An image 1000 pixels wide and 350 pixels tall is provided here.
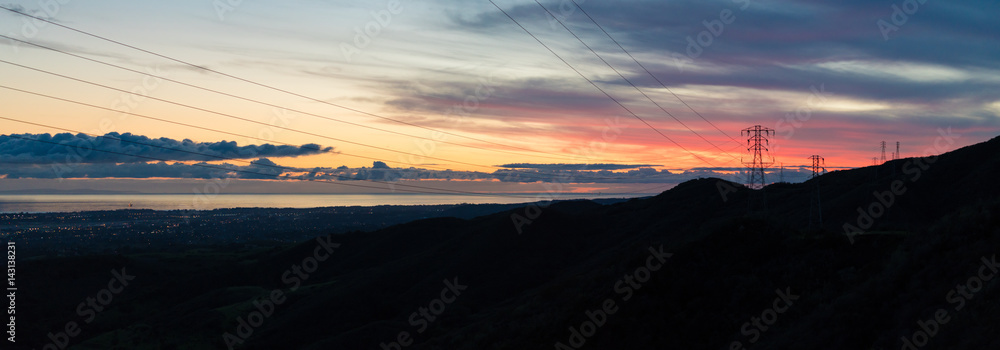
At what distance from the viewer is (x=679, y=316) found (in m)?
36.1

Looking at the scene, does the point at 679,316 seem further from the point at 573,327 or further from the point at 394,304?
the point at 394,304

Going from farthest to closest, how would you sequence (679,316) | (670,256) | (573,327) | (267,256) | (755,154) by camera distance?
(267,256)
(755,154)
(670,256)
(573,327)
(679,316)

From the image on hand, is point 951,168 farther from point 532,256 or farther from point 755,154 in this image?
point 532,256

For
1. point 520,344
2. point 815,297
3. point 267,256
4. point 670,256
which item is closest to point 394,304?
point 520,344

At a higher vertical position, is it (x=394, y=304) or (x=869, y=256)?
(x=869, y=256)

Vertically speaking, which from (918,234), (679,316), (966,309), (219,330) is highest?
(918,234)

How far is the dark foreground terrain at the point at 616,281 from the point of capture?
28.8m

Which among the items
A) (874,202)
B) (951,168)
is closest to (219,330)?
(874,202)

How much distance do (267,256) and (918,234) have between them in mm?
114049

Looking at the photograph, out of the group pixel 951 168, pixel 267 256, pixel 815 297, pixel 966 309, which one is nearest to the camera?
pixel 966 309

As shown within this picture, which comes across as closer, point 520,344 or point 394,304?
point 520,344

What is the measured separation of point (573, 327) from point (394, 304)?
3922 centimetres

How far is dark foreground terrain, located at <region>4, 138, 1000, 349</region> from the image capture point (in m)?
28.8

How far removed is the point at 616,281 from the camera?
1690 inches
